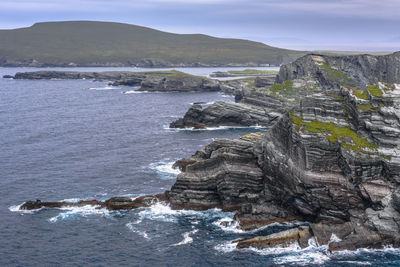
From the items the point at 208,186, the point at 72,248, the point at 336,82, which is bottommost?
the point at 72,248

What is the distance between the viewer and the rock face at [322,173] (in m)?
48.5

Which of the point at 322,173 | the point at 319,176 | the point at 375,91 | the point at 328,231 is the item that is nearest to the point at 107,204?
the point at 319,176

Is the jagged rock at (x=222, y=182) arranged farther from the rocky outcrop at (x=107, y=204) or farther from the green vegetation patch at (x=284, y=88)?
the green vegetation patch at (x=284, y=88)

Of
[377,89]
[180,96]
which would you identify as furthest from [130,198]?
[180,96]

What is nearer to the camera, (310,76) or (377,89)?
(377,89)

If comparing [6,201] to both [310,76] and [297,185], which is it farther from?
[310,76]

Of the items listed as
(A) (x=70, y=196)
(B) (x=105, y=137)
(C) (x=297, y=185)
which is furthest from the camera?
(B) (x=105, y=137)

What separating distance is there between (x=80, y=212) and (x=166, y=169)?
22.4m

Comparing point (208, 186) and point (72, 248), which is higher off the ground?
point (208, 186)

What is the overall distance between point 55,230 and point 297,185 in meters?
31.0

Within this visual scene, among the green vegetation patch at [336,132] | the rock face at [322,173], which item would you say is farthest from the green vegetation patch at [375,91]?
the green vegetation patch at [336,132]

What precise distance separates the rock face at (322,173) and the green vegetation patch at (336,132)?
0.37 ft

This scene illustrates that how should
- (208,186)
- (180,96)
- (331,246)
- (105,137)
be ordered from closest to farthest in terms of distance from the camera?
(331,246), (208,186), (105,137), (180,96)

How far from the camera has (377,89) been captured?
54.6 metres
